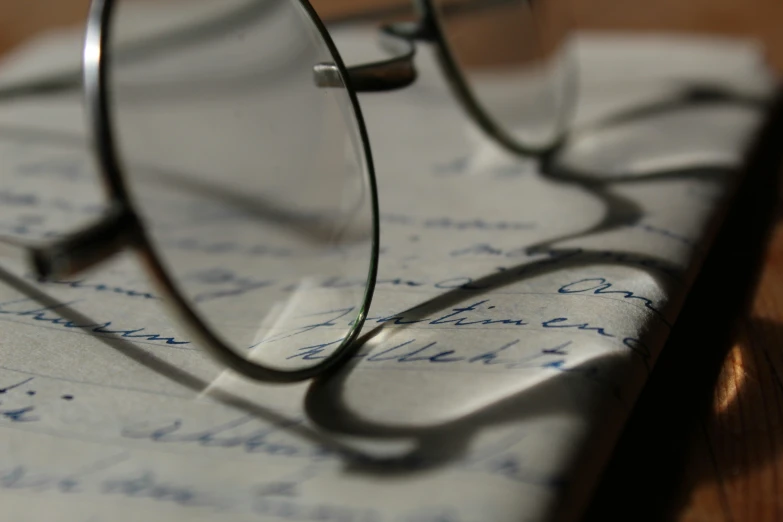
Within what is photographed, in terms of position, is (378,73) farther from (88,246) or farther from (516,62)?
(516,62)

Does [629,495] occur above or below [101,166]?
below

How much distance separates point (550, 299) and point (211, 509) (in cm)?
15

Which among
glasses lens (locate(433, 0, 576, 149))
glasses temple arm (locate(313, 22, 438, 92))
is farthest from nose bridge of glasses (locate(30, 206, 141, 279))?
glasses lens (locate(433, 0, 576, 149))

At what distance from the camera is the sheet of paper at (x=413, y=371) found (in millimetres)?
241

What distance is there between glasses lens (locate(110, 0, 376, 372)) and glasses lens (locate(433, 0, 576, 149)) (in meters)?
0.13

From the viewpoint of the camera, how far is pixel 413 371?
287 mm

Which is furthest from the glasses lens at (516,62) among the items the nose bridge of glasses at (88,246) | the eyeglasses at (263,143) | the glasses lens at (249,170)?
the nose bridge of glasses at (88,246)

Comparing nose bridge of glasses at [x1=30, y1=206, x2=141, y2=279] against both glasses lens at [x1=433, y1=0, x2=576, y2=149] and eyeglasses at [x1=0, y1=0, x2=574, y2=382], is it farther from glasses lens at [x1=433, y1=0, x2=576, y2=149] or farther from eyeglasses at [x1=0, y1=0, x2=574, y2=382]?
glasses lens at [x1=433, y1=0, x2=576, y2=149]

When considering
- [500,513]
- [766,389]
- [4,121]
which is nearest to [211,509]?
[500,513]

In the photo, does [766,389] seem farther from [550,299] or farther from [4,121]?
[4,121]

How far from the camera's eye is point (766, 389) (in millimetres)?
297

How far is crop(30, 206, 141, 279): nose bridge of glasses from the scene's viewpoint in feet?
0.75

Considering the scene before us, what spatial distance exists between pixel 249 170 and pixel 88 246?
0.27 m

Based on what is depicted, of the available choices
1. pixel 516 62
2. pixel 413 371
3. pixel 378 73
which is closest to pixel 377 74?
pixel 378 73
